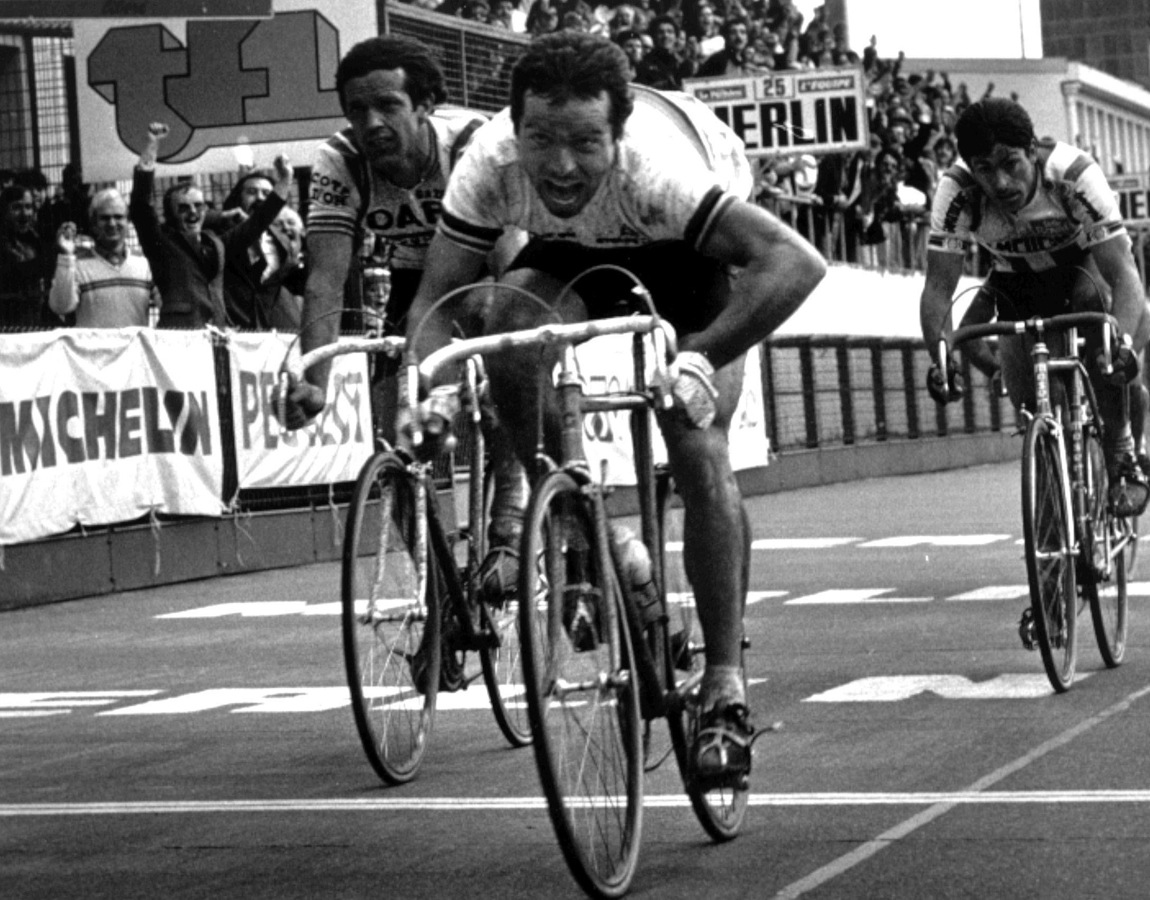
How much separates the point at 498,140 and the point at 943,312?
13.4ft

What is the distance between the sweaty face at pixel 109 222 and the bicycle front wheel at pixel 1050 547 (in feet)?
29.6

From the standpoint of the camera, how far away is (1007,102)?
9.95 m

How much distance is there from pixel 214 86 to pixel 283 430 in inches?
247

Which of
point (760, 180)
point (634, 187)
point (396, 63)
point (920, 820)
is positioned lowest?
point (920, 820)

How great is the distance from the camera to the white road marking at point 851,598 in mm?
13383

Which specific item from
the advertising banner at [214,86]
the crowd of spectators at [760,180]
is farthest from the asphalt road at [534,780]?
the advertising banner at [214,86]

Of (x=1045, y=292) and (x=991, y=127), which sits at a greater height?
(x=991, y=127)

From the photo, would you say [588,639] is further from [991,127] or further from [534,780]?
[991,127]

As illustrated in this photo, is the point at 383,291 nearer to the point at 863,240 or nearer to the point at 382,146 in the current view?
the point at 382,146

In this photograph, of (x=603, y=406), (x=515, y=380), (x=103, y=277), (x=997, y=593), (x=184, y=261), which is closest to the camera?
(x=603, y=406)

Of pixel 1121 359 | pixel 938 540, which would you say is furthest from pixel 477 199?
pixel 938 540

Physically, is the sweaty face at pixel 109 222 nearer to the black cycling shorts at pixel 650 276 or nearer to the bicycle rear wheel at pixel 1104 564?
the bicycle rear wheel at pixel 1104 564

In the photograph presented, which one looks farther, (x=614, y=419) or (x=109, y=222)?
(x=614, y=419)

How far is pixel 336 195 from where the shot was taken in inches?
324
